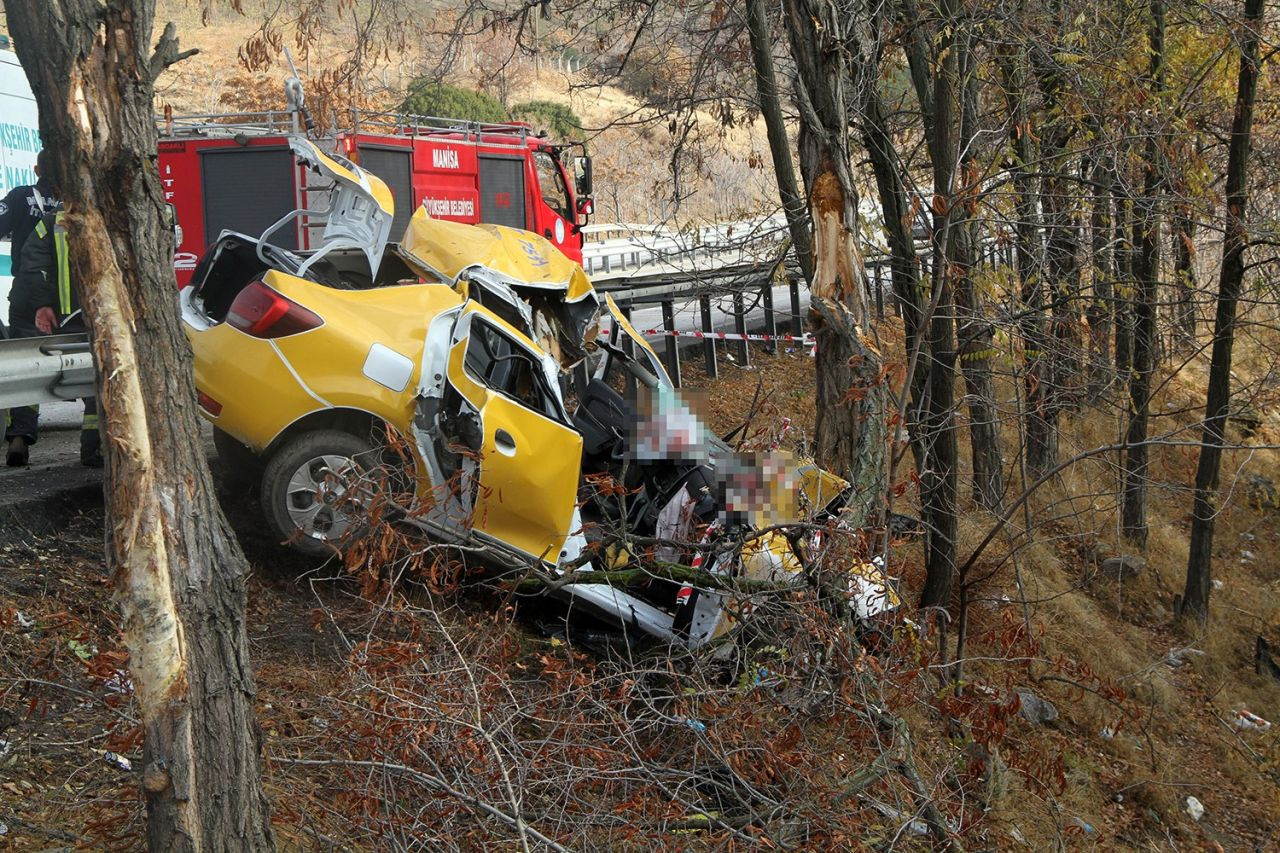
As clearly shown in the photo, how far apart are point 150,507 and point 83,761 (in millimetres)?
1926

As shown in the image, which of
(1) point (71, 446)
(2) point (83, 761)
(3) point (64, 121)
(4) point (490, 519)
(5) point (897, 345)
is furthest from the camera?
(5) point (897, 345)

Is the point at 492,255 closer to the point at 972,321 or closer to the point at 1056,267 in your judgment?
the point at 972,321

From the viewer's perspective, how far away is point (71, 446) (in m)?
8.52

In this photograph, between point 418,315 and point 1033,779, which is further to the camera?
point 418,315

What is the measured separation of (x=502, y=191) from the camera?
15.5 m

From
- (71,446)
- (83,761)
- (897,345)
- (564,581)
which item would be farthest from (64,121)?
(897,345)

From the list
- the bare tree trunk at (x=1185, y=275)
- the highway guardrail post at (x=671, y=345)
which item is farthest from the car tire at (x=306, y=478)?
the bare tree trunk at (x=1185, y=275)

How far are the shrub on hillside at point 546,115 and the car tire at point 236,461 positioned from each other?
68.3 feet

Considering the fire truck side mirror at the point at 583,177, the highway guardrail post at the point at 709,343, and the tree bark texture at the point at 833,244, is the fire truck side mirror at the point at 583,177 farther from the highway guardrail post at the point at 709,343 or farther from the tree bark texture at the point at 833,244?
the tree bark texture at the point at 833,244

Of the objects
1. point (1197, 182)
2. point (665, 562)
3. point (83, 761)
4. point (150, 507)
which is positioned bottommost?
point (83, 761)

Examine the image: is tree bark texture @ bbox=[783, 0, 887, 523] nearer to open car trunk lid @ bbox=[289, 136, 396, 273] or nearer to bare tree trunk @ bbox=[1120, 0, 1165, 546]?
bare tree trunk @ bbox=[1120, 0, 1165, 546]

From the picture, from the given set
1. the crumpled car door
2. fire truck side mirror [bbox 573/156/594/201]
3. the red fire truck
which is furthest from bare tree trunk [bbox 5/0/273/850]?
fire truck side mirror [bbox 573/156/594/201]

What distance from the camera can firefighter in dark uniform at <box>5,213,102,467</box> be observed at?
25.8ft

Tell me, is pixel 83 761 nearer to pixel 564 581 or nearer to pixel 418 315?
pixel 564 581
